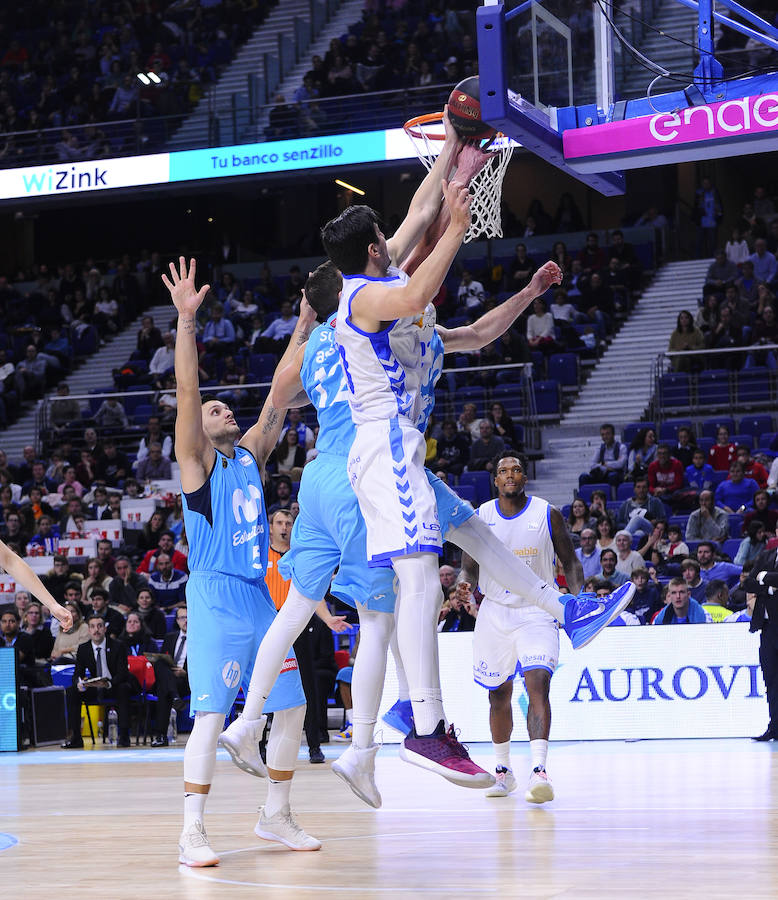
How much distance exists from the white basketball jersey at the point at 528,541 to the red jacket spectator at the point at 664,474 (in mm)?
7441

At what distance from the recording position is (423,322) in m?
5.39

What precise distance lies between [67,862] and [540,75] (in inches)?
191

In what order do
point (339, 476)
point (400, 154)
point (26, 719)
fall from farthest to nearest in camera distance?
point (400, 154) → point (26, 719) → point (339, 476)

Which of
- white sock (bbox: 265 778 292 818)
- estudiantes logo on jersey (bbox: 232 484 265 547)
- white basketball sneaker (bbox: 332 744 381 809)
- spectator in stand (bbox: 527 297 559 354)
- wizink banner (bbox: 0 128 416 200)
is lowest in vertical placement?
white sock (bbox: 265 778 292 818)

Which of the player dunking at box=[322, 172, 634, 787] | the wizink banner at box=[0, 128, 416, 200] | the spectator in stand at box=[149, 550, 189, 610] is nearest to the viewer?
the player dunking at box=[322, 172, 634, 787]

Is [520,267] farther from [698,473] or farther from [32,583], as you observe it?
[32,583]

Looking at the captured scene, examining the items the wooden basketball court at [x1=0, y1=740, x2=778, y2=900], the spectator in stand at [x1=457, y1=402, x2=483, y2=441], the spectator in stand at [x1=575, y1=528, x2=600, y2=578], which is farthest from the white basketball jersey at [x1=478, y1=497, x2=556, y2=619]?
the spectator in stand at [x1=457, y1=402, x2=483, y2=441]

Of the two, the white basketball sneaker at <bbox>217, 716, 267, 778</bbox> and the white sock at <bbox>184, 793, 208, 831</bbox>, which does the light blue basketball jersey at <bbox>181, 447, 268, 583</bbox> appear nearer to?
the white basketball sneaker at <bbox>217, 716, 267, 778</bbox>

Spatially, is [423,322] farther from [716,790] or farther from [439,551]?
[716,790]

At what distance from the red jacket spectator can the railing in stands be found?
5.77ft

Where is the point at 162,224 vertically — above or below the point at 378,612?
above

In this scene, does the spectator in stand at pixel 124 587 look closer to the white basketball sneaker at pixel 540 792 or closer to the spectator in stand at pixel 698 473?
the spectator in stand at pixel 698 473

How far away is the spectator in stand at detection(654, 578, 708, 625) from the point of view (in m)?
12.4

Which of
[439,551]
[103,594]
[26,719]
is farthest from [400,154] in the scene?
[439,551]
